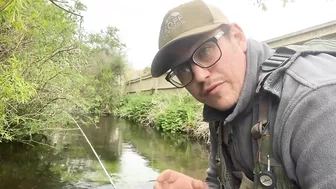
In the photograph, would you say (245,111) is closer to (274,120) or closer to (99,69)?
(274,120)

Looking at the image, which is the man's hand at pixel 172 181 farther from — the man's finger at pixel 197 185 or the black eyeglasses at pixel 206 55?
the black eyeglasses at pixel 206 55

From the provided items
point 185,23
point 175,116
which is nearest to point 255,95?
point 185,23

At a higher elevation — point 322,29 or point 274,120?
point 322,29

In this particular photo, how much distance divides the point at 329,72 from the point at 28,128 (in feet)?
20.9

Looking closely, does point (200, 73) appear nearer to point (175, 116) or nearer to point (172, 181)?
point (172, 181)

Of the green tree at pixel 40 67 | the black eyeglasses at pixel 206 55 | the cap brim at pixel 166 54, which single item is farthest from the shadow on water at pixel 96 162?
the black eyeglasses at pixel 206 55

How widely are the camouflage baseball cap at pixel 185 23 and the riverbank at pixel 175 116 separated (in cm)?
680

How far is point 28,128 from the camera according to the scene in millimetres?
6469

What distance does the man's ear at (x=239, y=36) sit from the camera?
61.0 inches

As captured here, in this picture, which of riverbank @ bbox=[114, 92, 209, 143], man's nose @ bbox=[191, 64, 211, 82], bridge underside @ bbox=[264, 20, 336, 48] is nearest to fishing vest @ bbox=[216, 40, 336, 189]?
man's nose @ bbox=[191, 64, 211, 82]

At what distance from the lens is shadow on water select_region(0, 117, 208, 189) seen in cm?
514

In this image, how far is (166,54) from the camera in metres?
1.47

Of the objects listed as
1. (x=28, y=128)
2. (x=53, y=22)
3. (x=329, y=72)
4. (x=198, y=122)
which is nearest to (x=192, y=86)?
(x=329, y=72)

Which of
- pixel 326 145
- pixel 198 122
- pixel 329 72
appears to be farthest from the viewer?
pixel 198 122
